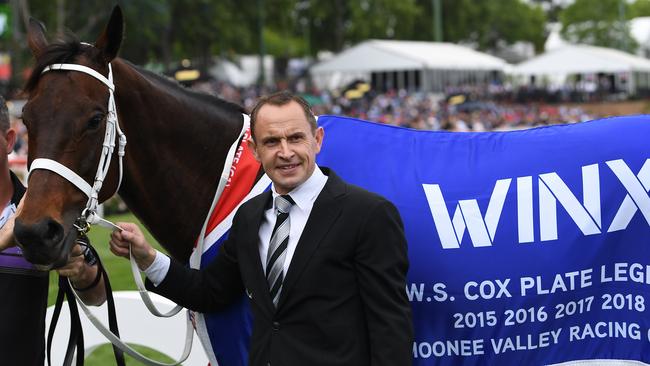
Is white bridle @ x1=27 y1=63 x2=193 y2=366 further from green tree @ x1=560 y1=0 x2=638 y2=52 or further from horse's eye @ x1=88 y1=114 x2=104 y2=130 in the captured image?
green tree @ x1=560 y1=0 x2=638 y2=52

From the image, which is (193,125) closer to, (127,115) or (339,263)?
(127,115)

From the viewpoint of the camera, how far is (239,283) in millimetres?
3076

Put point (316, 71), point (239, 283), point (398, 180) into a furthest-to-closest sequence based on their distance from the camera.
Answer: point (316, 71) → point (398, 180) → point (239, 283)

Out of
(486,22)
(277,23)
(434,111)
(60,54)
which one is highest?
(277,23)

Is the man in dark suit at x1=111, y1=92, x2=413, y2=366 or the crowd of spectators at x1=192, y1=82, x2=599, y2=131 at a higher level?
the man in dark suit at x1=111, y1=92, x2=413, y2=366

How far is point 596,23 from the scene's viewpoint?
2803 inches

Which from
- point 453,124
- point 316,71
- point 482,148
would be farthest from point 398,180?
point 316,71

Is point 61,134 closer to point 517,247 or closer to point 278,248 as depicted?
point 278,248

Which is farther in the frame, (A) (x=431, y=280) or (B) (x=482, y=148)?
(B) (x=482, y=148)

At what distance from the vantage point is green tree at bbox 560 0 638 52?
69312 mm

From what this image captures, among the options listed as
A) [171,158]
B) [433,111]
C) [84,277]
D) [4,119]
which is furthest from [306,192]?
[433,111]

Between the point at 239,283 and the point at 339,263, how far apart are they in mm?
566

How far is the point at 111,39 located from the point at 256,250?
Answer: 91cm

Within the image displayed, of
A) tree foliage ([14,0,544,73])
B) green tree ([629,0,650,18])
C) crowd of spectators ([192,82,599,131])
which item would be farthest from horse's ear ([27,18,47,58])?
green tree ([629,0,650,18])
